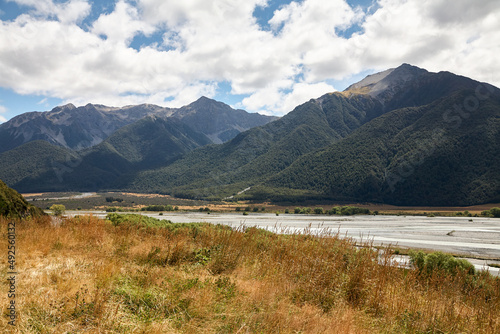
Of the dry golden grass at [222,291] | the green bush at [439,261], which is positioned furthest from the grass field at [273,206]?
the dry golden grass at [222,291]

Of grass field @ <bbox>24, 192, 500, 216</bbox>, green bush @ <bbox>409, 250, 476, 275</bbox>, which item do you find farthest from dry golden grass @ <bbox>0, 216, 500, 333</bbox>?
grass field @ <bbox>24, 192, 500, 216</bbox>

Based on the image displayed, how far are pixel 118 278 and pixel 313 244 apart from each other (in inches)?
206

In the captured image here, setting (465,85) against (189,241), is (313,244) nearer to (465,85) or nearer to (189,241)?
(189,241)

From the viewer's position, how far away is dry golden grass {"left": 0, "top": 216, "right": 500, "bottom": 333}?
418 centimetres

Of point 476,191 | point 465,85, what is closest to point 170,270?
point 476,191

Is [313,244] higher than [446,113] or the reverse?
the reverse

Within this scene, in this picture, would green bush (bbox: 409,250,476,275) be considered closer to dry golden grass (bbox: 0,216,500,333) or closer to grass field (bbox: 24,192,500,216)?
dry golden grass (bbox: 0,216,500,333)

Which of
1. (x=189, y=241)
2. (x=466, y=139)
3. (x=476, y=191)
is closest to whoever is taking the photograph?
(x=189, y=241)

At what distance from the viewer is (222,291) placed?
5375 millimetres

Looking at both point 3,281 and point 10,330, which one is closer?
point 10,330

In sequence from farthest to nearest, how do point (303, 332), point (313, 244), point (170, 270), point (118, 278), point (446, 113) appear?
point (446, 113), point (313, 244), point (170, 270), point (118, 278), point (303, 332)

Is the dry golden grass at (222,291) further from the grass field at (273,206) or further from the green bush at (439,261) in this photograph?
A: the grass field at (273,206)

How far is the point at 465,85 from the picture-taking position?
194000mm

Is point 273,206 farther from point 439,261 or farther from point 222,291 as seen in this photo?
point 222,291
